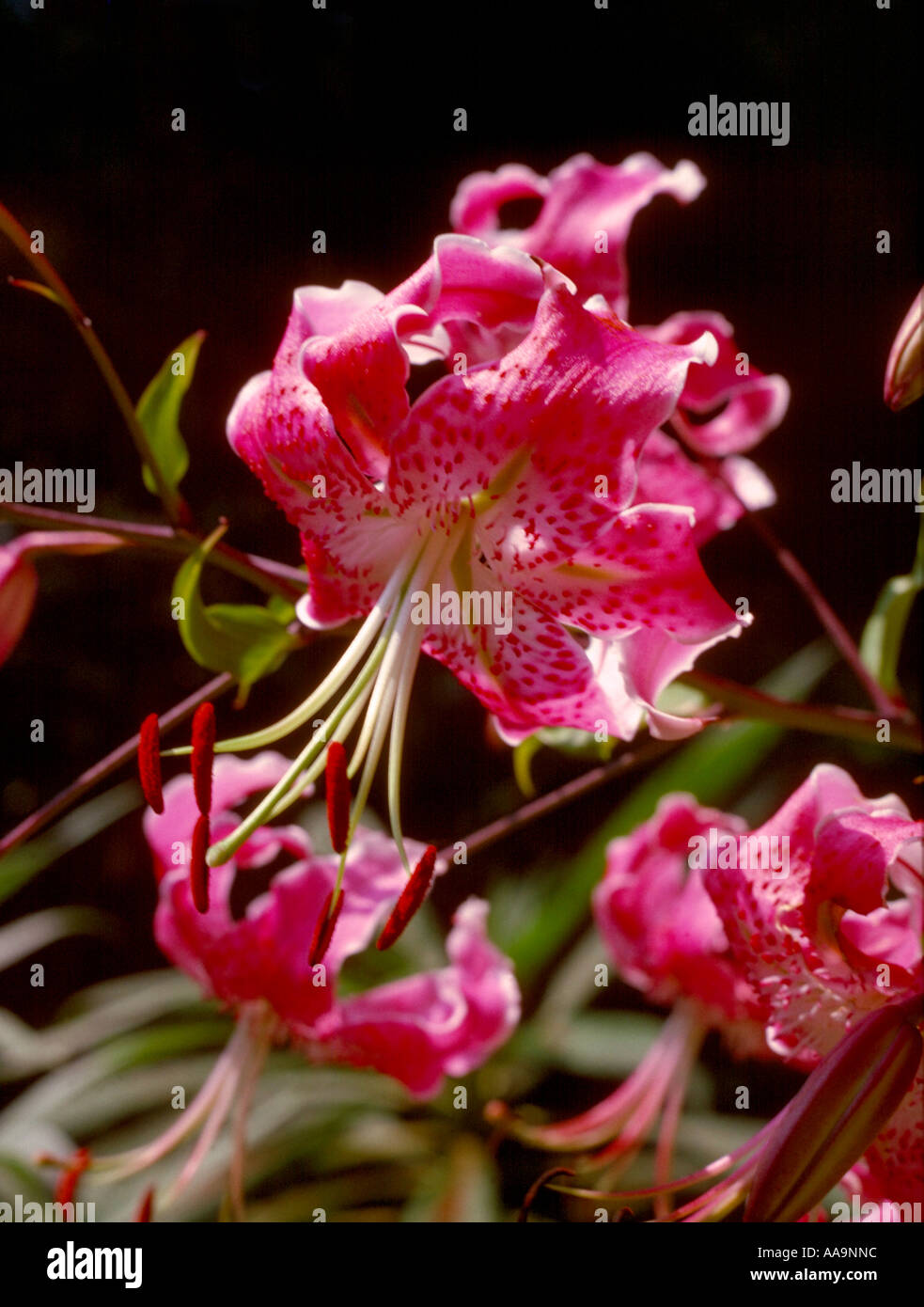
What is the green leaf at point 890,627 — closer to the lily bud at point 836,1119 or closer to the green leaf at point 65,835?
the lily bud at point 836,1119

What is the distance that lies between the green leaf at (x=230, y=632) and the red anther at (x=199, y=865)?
0.09 m

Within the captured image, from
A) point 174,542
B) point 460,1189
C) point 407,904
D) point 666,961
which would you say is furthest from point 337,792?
point 460,1189

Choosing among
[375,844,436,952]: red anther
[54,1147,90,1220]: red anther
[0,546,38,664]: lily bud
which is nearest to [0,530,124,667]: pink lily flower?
[0,546,38,664]: lily bud

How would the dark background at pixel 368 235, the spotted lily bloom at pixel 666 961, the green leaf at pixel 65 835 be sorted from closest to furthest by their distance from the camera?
1. the spotted lily bloom at pixel 666 961
2. the dark background at pixel 368 235
3. the green leaf at pixel 65 835

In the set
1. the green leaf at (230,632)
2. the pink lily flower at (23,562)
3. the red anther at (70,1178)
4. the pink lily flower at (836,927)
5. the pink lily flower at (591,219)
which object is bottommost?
the red anther at (70,1178)

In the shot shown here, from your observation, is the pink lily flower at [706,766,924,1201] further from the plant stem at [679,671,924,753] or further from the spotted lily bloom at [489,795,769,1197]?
the spotted lily bloom at [489,795,769,1197]

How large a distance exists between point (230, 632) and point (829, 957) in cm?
35

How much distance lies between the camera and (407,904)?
58 centimetres

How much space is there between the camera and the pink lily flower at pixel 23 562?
64 centimetres

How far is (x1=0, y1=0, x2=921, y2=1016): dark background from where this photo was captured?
144 centimetres

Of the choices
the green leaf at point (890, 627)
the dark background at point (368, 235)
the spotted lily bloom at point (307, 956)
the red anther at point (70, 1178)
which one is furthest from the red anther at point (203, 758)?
the dark background at point (368, 235)

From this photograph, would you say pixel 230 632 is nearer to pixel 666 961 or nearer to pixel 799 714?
pixel 799 714

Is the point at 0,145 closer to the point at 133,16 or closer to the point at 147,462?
the point at 133,16

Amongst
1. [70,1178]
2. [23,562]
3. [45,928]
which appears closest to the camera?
[23,562]
